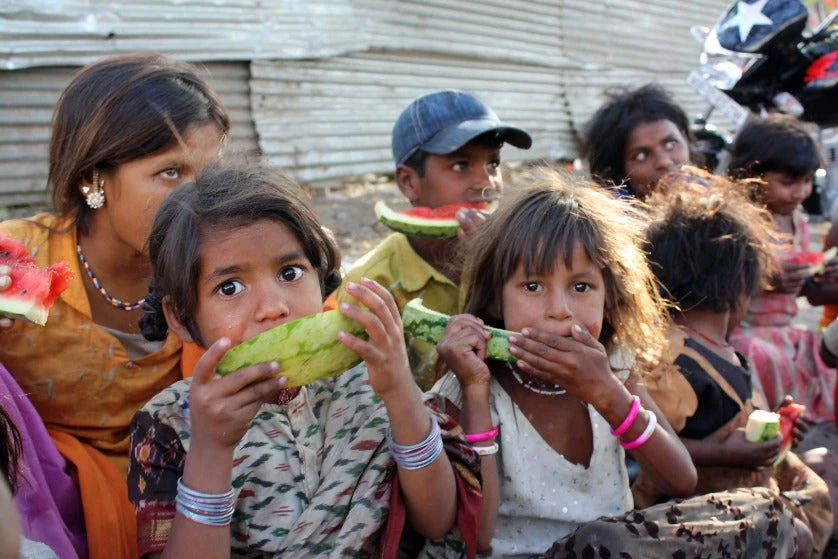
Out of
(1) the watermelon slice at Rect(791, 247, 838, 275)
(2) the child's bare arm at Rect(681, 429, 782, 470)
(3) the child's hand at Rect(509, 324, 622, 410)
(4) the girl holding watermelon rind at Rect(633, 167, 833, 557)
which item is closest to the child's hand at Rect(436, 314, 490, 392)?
(3) the child's hand at Rect(509, 324, 622, 410)

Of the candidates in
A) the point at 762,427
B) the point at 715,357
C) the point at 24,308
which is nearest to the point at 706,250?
the point at 715,357

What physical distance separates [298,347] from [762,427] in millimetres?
2227

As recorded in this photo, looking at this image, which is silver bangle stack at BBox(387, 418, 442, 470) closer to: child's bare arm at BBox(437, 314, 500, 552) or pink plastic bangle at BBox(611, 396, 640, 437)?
child's bare arm at BBox(437, 314, 500, 552)

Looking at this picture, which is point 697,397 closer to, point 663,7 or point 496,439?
point 496,439

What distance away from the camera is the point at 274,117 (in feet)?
31.0

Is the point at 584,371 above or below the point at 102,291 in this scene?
above

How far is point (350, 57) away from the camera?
10180 mm

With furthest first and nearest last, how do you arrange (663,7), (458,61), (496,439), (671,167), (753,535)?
(663,7) → (458,61) → (671,167) → (496,439) → (753,535)

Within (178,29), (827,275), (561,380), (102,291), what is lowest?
(827,275)

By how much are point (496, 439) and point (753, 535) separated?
0.90 m

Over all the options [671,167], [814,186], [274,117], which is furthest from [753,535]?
[274,117]

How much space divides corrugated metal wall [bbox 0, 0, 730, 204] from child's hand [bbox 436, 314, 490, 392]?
6.09 m

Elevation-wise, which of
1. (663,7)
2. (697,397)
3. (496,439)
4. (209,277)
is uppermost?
(209,277)

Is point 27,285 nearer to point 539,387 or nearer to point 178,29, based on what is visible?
point 539,387
